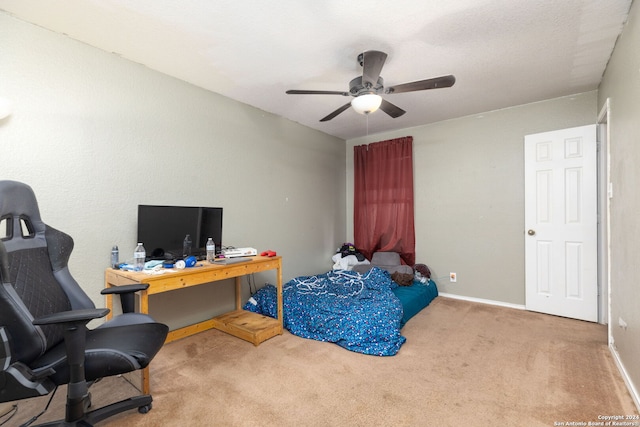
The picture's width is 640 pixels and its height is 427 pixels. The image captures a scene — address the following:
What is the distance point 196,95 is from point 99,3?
43.6 inches

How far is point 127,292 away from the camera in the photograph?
1714 millimetres

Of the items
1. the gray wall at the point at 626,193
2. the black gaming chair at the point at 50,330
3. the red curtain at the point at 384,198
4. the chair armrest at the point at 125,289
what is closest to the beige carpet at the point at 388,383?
the gray wall at the point at 626,193

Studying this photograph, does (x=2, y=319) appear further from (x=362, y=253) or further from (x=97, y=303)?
(x=362, y=253)

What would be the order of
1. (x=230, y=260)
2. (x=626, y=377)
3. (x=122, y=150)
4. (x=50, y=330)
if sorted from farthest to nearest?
1. (x=230, y=260)
2. (x=122, y=150)
3. (x=626, y=377)
4. (x=50, y=330)

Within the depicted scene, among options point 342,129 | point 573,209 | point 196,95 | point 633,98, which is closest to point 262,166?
point 196,95

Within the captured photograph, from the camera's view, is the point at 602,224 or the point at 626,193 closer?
the point at 626,193

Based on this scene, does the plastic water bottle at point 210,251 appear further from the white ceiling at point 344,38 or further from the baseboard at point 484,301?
the baseboard at point 484,301

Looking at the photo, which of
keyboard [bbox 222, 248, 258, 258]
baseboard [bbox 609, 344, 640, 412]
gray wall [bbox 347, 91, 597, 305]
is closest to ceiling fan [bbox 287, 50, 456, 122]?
keyboard [bbox 222, 248, 258, 258]

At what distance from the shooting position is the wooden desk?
1.92m

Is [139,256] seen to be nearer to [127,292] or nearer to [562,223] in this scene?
[127,292]

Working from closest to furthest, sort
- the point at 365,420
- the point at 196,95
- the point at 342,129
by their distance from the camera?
the point at 365,420 → the point at 196,95 → the point at 342,129

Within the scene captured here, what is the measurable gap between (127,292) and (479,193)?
3813 mm

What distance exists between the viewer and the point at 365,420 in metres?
1.57

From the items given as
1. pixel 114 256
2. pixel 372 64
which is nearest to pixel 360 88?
pixel 372 64
